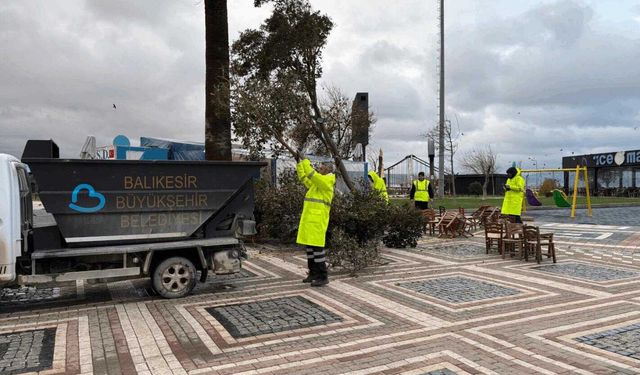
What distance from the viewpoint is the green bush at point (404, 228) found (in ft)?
37.4

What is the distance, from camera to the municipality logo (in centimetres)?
604

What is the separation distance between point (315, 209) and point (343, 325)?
7.80ft

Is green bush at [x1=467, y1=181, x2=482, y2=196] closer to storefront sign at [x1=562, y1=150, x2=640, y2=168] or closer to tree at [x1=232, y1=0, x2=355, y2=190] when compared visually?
storefront sign at [x1=562, y1=150, x2=640, y2=168]

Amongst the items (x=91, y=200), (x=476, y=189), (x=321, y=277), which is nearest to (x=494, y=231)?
(x=321, y=277)

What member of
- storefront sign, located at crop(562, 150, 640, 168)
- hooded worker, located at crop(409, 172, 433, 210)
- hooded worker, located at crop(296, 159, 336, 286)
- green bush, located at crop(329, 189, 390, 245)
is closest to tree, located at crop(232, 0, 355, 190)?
green bush, located at crop(329, 189, 390, 245)

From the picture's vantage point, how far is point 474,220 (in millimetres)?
15086

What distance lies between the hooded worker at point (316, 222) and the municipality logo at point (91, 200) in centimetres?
267

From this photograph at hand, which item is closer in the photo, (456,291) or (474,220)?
(456,291)

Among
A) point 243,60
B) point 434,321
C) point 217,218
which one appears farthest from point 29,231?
point 243,60

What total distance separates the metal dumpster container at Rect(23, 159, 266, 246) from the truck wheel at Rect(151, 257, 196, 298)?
34 cm

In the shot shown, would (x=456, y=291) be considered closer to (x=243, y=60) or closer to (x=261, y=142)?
(x=261, y=142)

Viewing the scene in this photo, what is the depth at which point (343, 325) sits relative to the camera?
559 cm

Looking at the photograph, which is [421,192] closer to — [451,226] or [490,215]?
[451,226]

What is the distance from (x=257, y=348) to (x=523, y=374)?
231 centimetres
